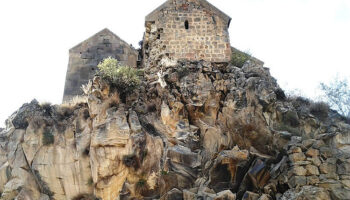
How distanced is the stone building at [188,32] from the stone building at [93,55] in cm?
99

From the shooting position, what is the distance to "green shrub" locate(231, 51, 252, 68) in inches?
611

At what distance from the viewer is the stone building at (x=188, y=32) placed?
1574 centimetres

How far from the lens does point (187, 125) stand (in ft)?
42.0

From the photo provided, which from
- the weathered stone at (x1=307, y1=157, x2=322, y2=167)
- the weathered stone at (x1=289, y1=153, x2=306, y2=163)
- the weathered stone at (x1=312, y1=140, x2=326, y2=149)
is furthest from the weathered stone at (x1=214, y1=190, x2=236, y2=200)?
the weathered stone at (x1=312, y1=140, x2=326, y2=149)

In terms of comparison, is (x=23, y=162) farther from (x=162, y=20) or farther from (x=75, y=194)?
(x=162, y=20)

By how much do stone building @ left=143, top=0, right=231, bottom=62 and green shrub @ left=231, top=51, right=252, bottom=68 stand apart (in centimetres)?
27

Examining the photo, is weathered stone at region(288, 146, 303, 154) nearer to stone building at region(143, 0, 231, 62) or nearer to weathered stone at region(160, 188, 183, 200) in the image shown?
weathered stone at region(160, 188, 183, 200)

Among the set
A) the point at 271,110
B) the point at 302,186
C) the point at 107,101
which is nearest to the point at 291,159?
the point at 302,186

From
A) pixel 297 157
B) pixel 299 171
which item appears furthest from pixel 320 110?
pixel 299 171

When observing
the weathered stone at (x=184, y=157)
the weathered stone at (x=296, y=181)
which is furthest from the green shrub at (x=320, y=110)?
the weathered stone at (x=184, y=157)

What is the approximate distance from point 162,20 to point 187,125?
584 cm

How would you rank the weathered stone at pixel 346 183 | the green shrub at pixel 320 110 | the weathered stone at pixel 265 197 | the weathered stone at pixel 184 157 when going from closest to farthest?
1. the weathered stone at pixel 346 183
2. the weathered stone at pixel 265 197
3. the weathered stone at pixel 184 157
4. the green shrub at pixel 320 110

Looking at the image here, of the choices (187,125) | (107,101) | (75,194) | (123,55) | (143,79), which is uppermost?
(123,55)

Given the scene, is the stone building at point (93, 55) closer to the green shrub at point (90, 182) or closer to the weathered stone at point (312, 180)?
the green shrub at point (90, 182)
